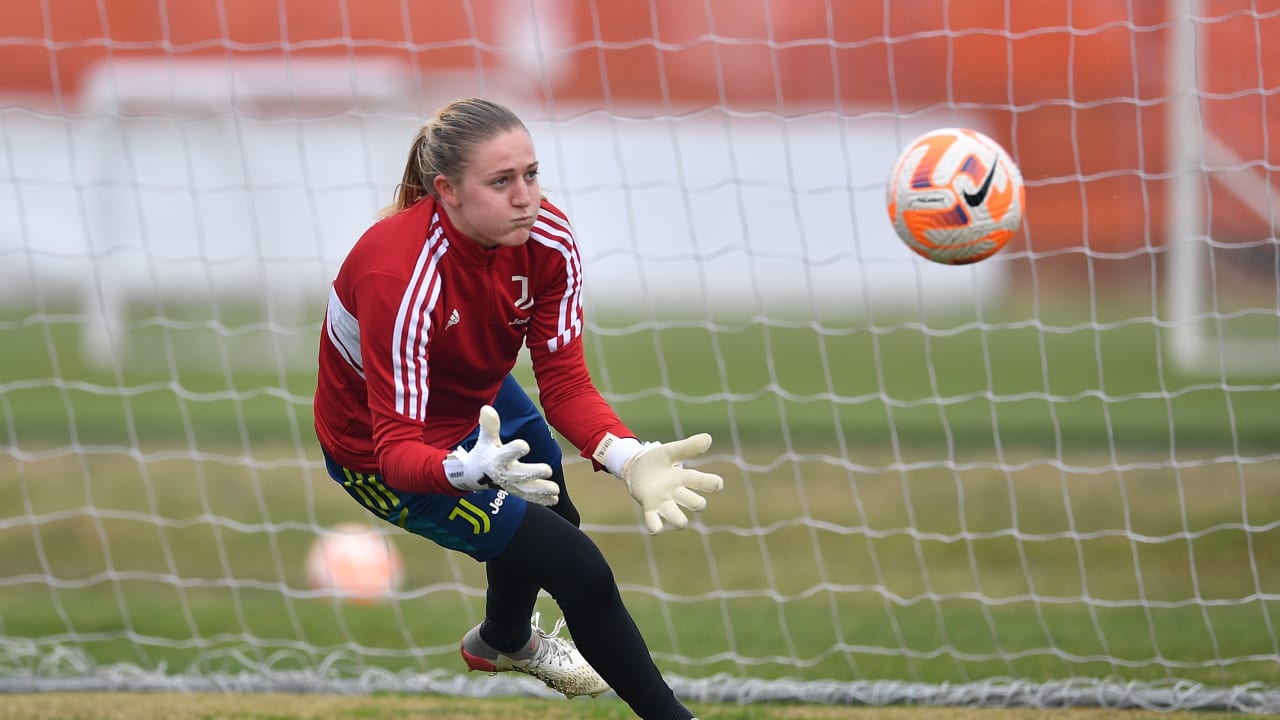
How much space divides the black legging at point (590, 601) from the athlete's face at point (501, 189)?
73 centimetres

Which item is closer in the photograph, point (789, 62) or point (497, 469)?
point (497, 469)

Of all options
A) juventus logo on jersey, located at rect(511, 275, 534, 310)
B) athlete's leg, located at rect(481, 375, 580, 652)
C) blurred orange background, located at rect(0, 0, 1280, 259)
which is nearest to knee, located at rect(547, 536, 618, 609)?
athlete's leg, located at rect(481, 375, 580, 652)

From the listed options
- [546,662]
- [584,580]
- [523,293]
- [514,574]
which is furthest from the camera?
[546,662]

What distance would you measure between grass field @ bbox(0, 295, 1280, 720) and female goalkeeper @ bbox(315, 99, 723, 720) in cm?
164

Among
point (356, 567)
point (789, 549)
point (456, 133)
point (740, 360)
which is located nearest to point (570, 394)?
point (456, 133)

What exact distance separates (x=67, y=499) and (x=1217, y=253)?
369 inches

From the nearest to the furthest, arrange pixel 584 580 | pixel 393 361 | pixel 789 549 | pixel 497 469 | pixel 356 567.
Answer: pixel 497 469, pixel 393 361, pixel 584 580, pixel 356 567, pixel 789 549

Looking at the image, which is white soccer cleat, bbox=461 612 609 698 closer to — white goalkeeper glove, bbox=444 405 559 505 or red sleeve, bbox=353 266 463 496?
red sleeve, bbox=353 266 463 496

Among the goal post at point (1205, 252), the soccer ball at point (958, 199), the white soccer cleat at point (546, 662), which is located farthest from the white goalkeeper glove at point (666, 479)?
the goal post at point (1205, 252)

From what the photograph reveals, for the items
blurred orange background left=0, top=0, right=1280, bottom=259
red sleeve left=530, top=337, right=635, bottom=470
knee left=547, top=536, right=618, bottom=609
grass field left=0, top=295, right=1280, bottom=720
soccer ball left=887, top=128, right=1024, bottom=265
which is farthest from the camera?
blurred orange background left=0, top=0, right=1280, bottom=259

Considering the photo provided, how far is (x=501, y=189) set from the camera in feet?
10.9

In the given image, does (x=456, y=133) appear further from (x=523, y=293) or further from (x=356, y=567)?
(x=356, y=567)

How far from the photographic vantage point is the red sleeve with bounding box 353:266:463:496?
329 centimetres

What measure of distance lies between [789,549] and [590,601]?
14.0 feet
